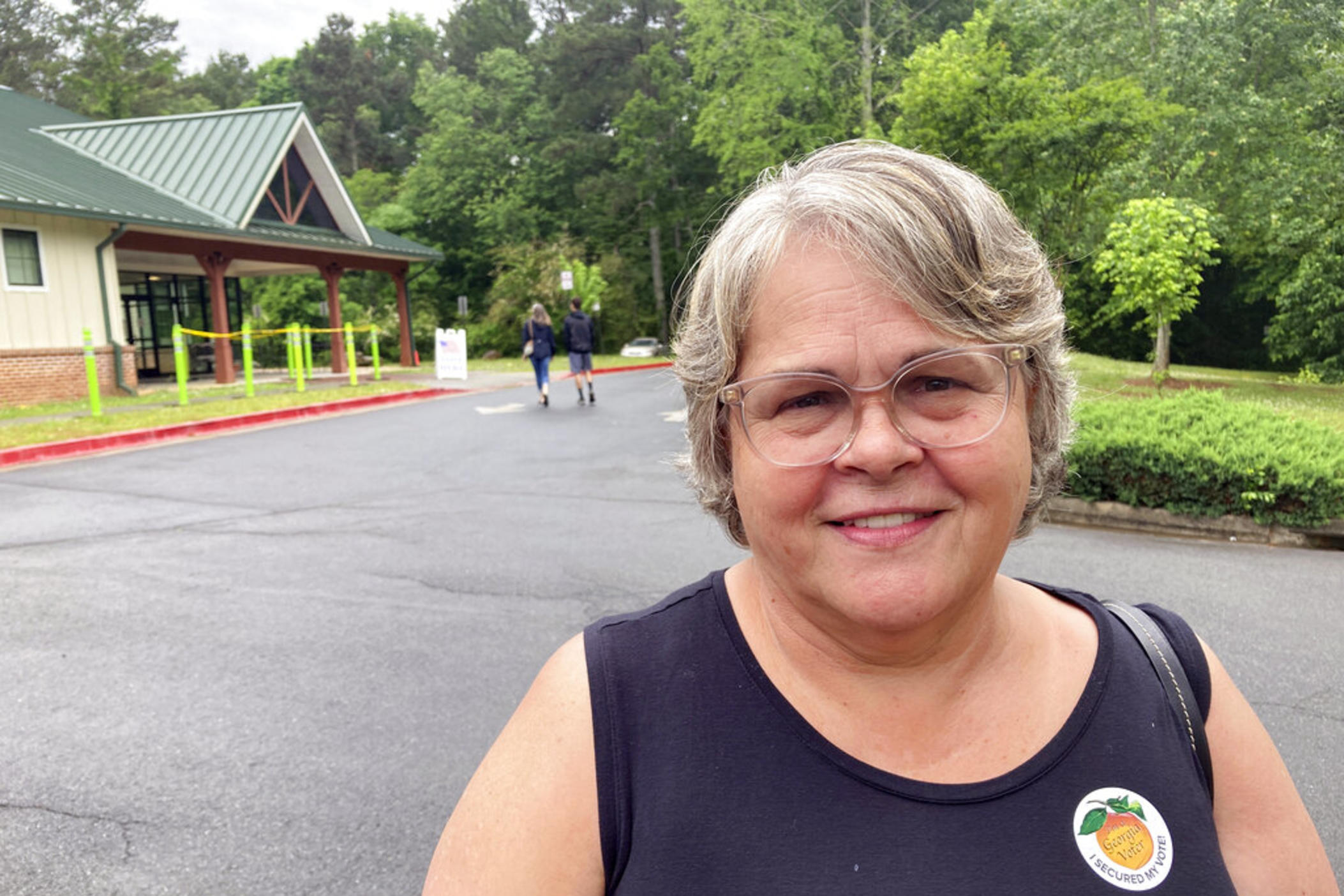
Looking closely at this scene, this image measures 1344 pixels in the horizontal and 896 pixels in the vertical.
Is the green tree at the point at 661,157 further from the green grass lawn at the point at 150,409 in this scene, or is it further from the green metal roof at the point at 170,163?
the green grass lawn at the point at 150,409

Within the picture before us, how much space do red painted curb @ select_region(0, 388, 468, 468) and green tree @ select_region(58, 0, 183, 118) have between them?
4067 centimetres

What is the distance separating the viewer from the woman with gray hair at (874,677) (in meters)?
1.28

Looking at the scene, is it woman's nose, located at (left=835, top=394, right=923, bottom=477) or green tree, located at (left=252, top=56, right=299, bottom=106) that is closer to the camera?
woman's nose, located at (left=835, top=394, right=923, bottom=477)

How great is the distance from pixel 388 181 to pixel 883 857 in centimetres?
6234

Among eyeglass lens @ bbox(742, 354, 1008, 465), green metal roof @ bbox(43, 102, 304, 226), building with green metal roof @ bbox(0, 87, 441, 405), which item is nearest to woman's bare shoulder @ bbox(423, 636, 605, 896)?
eyeglass lens @ bbox(742, 354, 1008, 465)

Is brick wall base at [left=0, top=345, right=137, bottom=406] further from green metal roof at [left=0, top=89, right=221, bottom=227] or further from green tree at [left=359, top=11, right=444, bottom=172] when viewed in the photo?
green tree at [left=359, top=11, right=444, bottom=172]

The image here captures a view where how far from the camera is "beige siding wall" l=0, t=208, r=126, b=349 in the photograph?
17.8 meters

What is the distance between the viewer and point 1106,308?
20031 mm

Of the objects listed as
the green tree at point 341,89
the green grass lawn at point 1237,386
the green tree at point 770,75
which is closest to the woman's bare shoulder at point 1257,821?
the green grass lawn at point 1237,386

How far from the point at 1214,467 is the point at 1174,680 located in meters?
6.44

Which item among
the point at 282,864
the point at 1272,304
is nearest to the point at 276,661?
the point at 282,864

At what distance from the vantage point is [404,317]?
101 feet

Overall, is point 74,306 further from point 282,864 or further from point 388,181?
point 388,181

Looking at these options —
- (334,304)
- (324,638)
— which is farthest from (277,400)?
(324,638)
